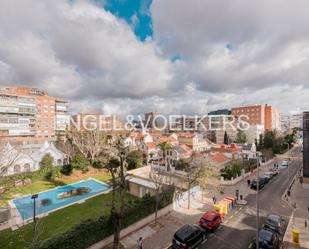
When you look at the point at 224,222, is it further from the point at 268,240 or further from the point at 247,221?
the point at 268,240

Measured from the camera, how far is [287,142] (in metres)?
65.9

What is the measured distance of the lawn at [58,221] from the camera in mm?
15805

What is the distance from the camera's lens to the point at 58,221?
19.4m

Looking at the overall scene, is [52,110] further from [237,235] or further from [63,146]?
[237,235]

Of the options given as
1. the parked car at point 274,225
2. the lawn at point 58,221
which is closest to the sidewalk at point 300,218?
the parked car at point 274,225

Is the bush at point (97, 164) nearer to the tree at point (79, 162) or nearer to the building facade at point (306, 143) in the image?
the tree at point (79, 162)

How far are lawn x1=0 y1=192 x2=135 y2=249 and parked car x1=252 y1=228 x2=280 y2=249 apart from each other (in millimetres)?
11922

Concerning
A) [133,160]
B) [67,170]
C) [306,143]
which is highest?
[306,143]

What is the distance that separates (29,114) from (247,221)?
2747 inches

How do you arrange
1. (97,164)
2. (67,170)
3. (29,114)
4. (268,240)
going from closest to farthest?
(268,240) < (67,170) < (97,164) < (29,114)

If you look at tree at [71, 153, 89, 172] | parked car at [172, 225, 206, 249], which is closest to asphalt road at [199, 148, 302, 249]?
parked car at [172, 225, 206, 249]

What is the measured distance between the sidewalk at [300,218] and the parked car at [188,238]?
6.76 meters

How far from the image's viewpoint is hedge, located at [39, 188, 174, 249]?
39.1ft

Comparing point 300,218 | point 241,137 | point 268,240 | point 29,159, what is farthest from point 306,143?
point 29,159
